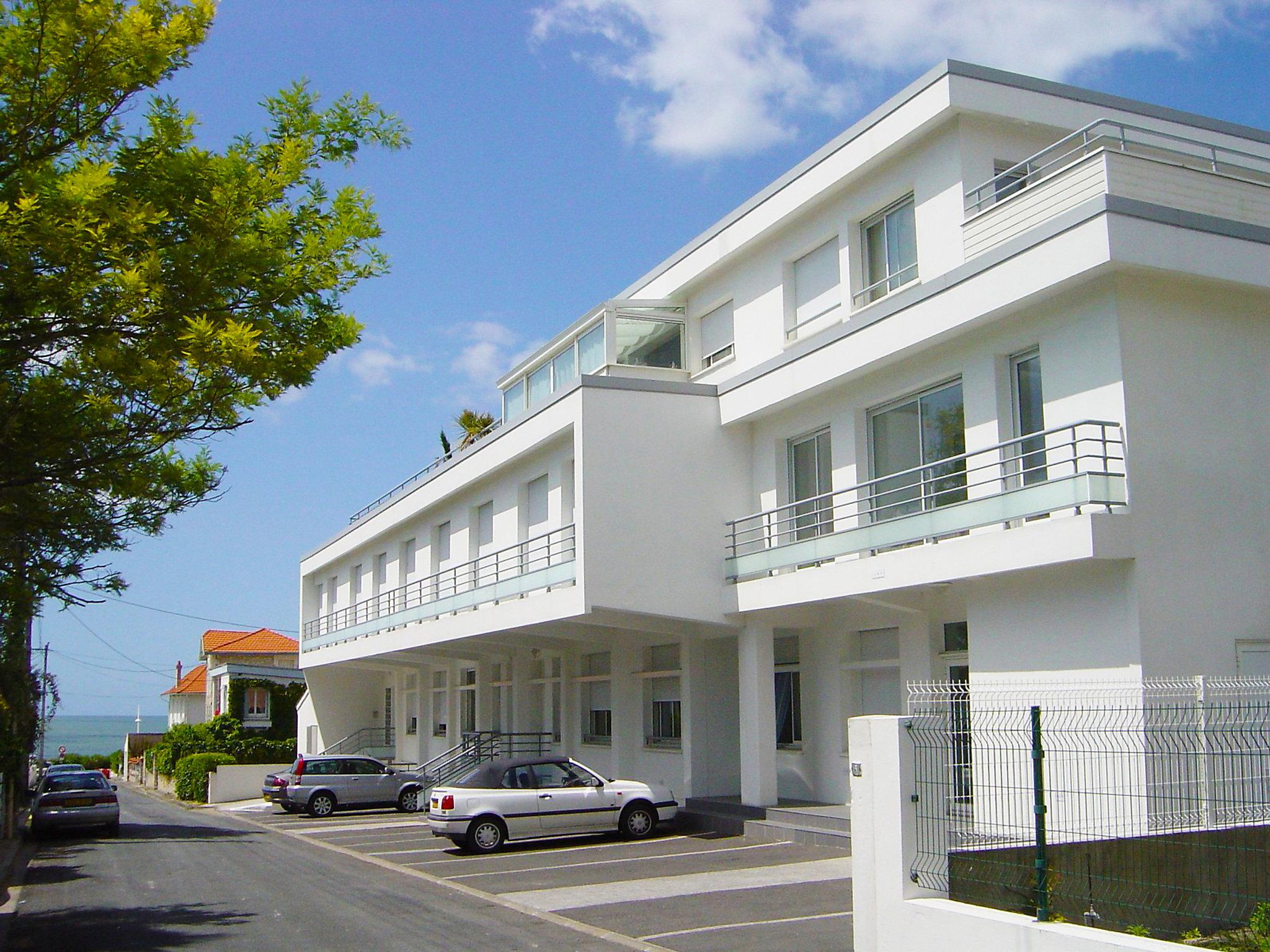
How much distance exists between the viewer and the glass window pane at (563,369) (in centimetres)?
2789

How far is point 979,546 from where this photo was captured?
51.7 feet

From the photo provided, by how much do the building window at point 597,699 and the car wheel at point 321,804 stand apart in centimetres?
717

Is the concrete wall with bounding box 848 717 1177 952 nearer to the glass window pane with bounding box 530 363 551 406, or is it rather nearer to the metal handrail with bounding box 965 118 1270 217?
the metal handrail with bounding box 965 118 1270 217

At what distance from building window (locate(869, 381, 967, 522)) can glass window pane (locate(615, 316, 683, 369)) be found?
23.4ft

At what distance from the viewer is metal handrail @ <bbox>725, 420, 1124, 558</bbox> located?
14828 mm

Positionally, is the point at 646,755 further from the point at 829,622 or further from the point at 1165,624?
the point at 1165,624

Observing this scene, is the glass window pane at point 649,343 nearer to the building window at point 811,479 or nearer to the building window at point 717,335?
the building window at point 717,335

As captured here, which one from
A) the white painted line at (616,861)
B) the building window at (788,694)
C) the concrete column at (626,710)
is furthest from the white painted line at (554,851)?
the concrete column at (626,710)

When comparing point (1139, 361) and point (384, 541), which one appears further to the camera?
Result: point (384, 541)

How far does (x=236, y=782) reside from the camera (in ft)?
133

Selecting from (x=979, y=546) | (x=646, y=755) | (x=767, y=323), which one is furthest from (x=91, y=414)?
(x=646, y=755)

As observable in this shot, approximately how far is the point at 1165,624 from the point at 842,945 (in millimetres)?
5712

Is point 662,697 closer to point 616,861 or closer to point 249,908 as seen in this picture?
point 616,861

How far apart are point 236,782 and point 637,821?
79.0ft
